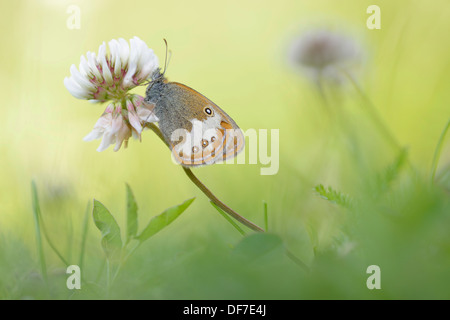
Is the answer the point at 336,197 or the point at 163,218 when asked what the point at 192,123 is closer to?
the point at 163,218

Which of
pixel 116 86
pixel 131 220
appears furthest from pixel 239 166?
pixel 131 220

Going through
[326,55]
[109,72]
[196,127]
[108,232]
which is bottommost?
[108,232]

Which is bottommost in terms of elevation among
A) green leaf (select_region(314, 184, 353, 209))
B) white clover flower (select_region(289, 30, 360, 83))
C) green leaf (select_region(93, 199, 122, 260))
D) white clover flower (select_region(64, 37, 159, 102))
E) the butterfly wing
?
green leaf (select_region(93, 199, 122, 260))

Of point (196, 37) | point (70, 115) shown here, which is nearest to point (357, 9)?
point (196, 37)

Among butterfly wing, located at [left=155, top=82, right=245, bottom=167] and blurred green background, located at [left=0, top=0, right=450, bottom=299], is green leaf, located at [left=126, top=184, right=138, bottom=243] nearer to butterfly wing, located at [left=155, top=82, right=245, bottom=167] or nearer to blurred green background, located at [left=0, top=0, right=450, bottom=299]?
blurred green background, located at [left=0, top=0, right=450, bottom=299]

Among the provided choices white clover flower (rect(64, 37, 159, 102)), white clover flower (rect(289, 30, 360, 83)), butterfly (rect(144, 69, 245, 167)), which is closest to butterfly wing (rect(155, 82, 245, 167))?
butterfly (rect(144, 69, 245, 167))

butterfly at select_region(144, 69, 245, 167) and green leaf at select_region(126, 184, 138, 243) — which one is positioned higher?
butterfly at select_region(144, 69, 245, 167)
